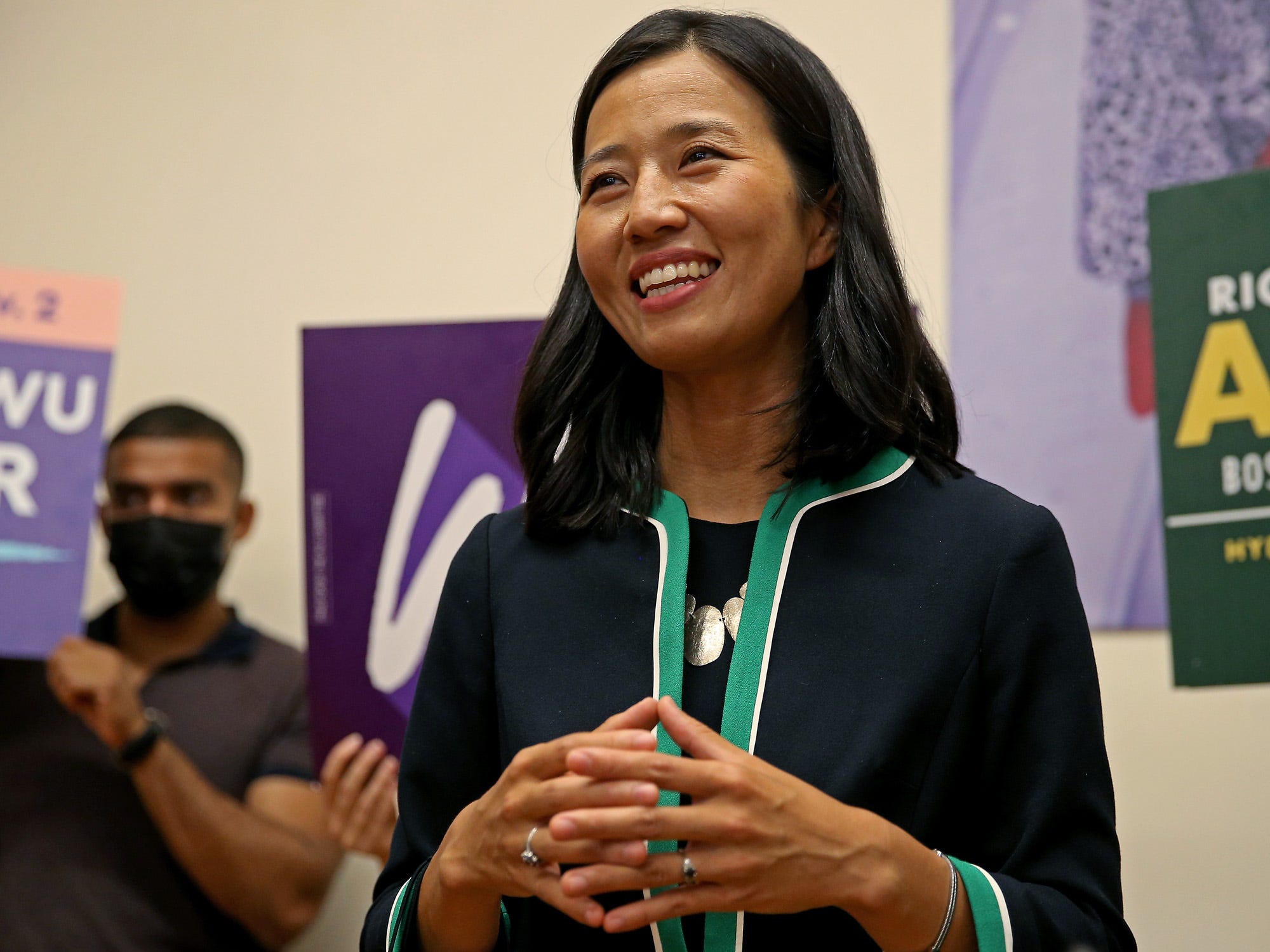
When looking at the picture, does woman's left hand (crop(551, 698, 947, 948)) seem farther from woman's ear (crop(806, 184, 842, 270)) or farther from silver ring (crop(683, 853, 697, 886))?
woman's ear (crop(806, 184, 842, 270))

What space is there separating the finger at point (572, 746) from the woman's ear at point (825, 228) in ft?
1.60

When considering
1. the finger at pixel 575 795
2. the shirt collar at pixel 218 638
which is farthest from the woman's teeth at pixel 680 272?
the shirt collar at pixel 218 638

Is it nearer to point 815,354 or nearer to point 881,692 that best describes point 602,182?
point 815,354

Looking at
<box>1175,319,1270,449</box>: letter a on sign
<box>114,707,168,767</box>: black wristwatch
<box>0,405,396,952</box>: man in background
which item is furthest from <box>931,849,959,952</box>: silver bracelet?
<box>114,707,168,767</box>: black wristwatch

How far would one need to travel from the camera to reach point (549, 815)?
99 centimetres

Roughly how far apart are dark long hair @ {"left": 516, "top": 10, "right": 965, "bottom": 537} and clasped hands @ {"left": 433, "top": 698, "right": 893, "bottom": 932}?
32 centimetres

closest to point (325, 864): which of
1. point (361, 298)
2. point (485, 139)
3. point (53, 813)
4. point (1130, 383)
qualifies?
point (53, 813)

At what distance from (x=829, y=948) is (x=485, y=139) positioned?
8.12ft

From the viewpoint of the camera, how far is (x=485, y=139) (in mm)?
3215

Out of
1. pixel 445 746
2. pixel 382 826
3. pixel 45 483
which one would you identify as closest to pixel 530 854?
pixel 445 746

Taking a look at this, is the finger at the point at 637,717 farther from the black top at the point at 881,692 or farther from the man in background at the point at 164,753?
the man in background at the point at 164,753

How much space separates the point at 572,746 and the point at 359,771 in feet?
4.20

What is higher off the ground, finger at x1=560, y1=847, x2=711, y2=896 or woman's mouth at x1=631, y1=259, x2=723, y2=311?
woman's mouth at x1=631, y1=259, x2=723, y2=311

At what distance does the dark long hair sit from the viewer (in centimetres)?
121
